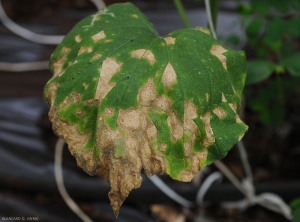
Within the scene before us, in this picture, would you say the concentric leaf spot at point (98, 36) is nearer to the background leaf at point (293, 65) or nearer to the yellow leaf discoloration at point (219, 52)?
the yellow leaf discoloration at point (219, 52)

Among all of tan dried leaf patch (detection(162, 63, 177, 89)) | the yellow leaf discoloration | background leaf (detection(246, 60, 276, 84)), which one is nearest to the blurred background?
background leaf (detection(246, 60, 276, 84))

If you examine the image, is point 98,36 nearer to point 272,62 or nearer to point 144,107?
point 144,107

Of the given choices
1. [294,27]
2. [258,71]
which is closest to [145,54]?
[258,71]

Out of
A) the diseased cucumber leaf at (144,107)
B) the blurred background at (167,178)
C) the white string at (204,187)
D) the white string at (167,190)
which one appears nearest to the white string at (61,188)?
the blurred background at (167,178)

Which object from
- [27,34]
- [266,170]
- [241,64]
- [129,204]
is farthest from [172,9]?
[241,64]

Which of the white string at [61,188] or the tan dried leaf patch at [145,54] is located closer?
the tan dried leaf patch at [145,54]
